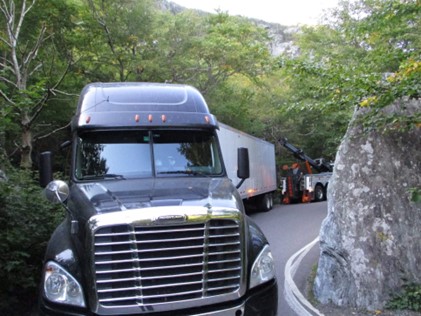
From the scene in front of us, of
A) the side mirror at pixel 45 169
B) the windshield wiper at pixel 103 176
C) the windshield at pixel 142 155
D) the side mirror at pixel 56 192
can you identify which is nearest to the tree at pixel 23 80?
the side mirror at pixel 45 169

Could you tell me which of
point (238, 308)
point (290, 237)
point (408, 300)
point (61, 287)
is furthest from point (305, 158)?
point (61, 287)

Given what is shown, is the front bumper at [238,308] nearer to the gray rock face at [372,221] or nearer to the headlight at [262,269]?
the headlight at [262,269]

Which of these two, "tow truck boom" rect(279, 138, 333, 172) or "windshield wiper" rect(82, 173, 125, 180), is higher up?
"windshield wiper" rect(82, 173, 125, 180)

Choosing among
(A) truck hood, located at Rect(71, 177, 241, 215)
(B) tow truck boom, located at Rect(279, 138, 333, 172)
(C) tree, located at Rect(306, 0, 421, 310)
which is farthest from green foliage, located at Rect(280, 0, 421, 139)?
(B) tow truck boom, located at Rect(279, 138, 333, 172)

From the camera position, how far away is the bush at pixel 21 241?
568 centimetres

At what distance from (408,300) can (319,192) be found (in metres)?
21.0

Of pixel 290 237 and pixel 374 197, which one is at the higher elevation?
pixel 374 197

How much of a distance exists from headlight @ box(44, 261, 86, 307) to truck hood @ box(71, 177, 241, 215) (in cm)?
60

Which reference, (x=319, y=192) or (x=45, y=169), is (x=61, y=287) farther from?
(x=319, y=192)

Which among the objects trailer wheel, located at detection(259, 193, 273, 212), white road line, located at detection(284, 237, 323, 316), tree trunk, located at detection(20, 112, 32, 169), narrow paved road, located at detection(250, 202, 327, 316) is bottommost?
trailer wheel, located at detection(259, 193, 273, 212)

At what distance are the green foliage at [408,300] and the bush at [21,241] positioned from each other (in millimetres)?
4852

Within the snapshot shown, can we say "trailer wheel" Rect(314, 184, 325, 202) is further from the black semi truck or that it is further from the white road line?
the black semi truck

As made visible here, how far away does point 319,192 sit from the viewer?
26.2m

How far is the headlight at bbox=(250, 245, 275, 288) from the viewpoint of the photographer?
Result: 4.12m
